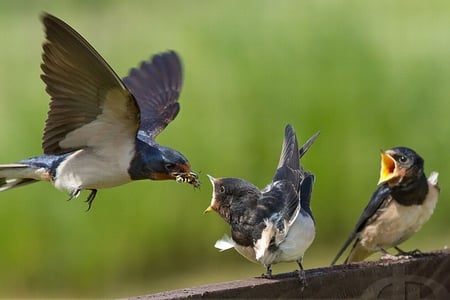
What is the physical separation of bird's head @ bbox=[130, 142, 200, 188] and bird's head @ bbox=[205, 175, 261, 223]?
61 centimetres

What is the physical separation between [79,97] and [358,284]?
1189mm

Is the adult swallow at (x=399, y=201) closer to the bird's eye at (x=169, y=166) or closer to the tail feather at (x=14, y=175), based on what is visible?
the bird's eye at (x=169, y=166)

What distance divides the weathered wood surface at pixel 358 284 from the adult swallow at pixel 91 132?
862 mm

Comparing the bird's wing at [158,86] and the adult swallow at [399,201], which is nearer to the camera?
the adult swallow at [399,201]

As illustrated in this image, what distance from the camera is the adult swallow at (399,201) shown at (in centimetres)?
467

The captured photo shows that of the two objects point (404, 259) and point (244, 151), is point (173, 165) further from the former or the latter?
point (244, 151)

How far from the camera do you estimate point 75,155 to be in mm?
4555

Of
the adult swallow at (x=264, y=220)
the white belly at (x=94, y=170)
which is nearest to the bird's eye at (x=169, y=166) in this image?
the white belly at (x=94, y=170)

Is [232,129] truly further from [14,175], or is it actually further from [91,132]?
[91,132]

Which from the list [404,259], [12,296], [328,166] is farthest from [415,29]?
[404,259]

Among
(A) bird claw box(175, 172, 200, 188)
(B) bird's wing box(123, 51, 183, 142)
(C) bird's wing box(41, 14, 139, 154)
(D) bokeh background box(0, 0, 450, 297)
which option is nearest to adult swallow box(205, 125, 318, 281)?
(A) bird claw box(175, 172, 200, 188)

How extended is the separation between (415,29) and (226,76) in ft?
3.63

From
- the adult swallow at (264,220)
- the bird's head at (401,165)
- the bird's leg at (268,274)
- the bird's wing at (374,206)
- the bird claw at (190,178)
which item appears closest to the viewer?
the bird's leg at (268,274)

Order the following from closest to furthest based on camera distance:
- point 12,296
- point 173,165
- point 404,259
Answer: point 404,259 → point 173,165 → point 12,296
